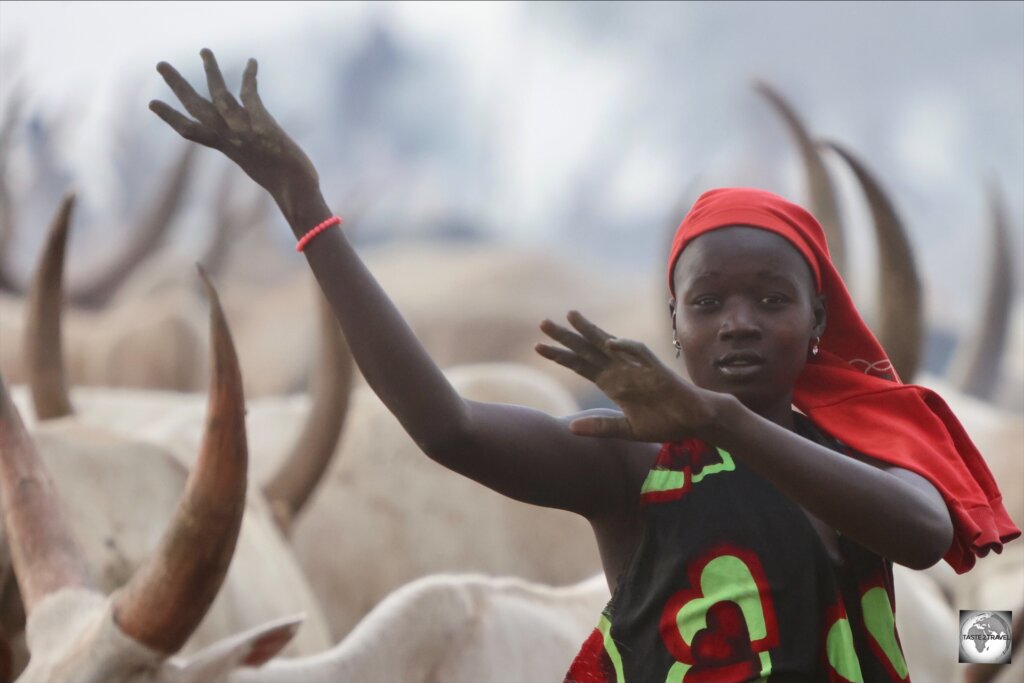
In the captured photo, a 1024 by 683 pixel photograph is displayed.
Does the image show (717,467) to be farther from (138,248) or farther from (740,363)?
(138,248)

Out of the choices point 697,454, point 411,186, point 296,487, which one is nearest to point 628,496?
point 697,454

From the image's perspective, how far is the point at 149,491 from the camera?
8.59ft

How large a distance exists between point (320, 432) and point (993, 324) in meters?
2.66

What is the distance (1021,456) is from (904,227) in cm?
73

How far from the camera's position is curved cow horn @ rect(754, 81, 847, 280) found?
3629 mm

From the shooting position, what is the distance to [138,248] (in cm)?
693

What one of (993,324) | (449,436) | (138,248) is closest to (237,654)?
(449,436)

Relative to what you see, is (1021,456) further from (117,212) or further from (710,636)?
(117,212)

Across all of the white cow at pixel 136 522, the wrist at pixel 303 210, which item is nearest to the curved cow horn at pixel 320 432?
→ the white cow at pixel 136 522

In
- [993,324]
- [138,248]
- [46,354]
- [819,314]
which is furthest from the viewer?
[138,248]

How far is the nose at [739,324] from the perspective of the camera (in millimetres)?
1173

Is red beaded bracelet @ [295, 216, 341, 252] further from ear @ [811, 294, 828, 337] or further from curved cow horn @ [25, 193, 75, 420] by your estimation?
curved cow horn @ [25, 193, 75, 420]

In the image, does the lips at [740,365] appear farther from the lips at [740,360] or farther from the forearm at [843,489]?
the forearm at [843,489]

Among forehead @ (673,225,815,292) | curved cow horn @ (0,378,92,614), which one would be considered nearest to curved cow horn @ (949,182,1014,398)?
A: curved cow horn @ (0,378,92,614)
